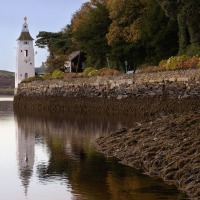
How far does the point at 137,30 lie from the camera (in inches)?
2301

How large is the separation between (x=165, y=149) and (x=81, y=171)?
276cm

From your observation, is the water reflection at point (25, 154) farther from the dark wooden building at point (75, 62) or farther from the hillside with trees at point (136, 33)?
the dark wooden building at point (75, 62)

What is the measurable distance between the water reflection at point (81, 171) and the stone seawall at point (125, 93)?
24.4ft

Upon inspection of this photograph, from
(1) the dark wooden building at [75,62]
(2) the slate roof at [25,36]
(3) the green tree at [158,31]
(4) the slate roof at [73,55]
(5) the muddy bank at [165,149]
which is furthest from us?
(2) the slate roof at [25,36]

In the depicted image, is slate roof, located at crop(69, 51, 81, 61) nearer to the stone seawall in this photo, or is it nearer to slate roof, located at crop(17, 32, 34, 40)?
slate roof, located at crop(17, 32, 34, 40)

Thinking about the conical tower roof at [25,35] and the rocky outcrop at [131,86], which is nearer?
the rocky outcrop at [131,86]

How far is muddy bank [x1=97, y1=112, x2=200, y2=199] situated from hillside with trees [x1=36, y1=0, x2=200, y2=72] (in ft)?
65.4

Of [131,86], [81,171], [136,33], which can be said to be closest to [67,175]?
[81,171]

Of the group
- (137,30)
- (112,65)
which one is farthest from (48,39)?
(137,30)

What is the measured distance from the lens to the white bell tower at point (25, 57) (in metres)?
96.1

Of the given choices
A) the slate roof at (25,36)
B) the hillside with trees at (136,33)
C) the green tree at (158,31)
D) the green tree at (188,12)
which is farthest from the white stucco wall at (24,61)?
the green tree at (188,12)

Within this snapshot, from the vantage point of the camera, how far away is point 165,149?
1969cm

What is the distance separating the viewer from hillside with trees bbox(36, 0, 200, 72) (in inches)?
1972

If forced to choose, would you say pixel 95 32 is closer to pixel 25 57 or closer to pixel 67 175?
pixel 25 57
